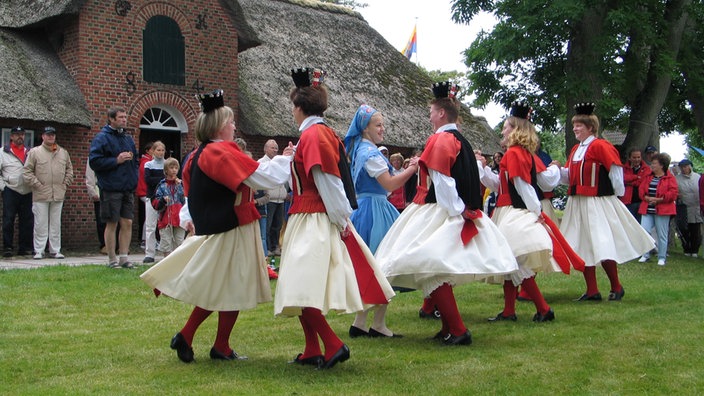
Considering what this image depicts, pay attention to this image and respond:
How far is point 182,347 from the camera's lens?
6352mm

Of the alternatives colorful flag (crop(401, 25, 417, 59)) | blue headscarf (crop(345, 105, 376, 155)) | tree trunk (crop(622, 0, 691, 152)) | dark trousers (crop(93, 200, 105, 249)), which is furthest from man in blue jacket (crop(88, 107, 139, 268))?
colorful flag (crop(401, 25, 417, 59))

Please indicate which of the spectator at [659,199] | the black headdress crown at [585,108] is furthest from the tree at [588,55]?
the black headdress crown at [585,108]

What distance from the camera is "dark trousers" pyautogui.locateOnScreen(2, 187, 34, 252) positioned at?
46.7ft

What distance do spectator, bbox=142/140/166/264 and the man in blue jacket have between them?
3.85 ft

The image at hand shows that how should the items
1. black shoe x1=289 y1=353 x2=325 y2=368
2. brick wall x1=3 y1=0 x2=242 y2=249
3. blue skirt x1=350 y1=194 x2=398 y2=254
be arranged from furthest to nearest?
brick wall x1=3 y1=0 x2=242 y2=249, blue skirt x1=350 y1=194 x2=398 y2=254, black shoe x1=289 y1=353 x2=325 y2=368

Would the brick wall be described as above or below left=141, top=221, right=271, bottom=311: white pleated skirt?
above

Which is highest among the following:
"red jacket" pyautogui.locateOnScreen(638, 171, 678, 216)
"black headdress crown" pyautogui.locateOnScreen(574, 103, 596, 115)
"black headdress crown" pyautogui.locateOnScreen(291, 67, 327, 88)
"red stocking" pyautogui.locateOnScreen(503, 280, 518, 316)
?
"black headdress crown" pyautogui.locateOnScreen(574, 103, 596, 115)

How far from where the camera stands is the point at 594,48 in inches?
675

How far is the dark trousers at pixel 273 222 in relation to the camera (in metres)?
13.9

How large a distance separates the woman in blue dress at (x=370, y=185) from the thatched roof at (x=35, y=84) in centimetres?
957

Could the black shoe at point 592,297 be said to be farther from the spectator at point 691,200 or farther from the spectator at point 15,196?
the spectator at point 15,196

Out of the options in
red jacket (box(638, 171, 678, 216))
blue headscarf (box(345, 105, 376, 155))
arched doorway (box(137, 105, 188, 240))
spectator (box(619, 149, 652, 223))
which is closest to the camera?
blue headscarf (box(345, 105, 376, 155))

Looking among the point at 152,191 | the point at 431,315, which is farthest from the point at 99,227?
the point at 431,315

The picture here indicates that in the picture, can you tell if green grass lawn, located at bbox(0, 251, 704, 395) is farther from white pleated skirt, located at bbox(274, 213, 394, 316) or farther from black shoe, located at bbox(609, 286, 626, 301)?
white pleated skirt, located at bbox(274, 213, 394, 316)
